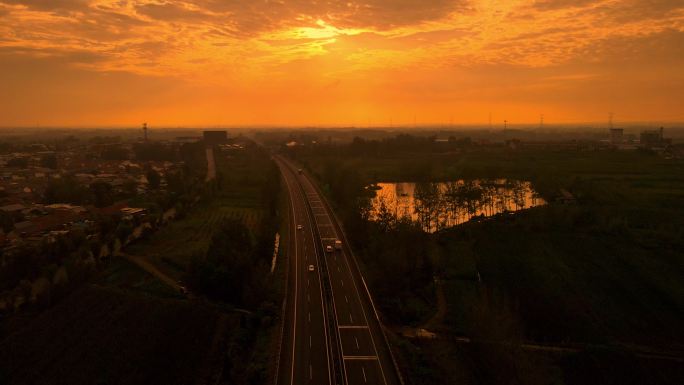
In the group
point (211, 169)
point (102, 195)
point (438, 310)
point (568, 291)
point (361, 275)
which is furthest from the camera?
point (211, 169)

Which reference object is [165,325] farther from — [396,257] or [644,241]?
[644,241]

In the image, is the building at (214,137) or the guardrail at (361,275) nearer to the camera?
the guardrail at (361,275)

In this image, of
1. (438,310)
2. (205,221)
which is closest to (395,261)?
(438,310)

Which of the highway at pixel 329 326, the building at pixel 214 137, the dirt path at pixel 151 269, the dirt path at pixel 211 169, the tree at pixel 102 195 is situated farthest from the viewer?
the building at pixel 214 137

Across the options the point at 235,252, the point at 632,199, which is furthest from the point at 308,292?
the point at 632,199

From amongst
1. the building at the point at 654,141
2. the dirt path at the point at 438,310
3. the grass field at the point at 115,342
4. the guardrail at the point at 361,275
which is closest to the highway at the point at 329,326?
the guardrail at the point at 361,275

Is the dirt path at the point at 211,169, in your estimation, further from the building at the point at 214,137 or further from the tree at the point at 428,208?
the tree at the point at 428,208

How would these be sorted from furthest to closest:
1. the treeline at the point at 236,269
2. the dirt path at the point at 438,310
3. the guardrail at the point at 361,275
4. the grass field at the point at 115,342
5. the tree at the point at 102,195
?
1. the tree at the point at 102,195
2. the treeline at the point at 236,269
3. the dirt path at the point at 438,310
4. the grass field at the point at 115,342
5. the guardrail at the point at 361,275

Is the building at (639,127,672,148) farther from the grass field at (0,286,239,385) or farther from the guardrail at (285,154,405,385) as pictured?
the grass field at (0,286,239,385)

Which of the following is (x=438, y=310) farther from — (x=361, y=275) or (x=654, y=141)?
(x=654, y=141)
